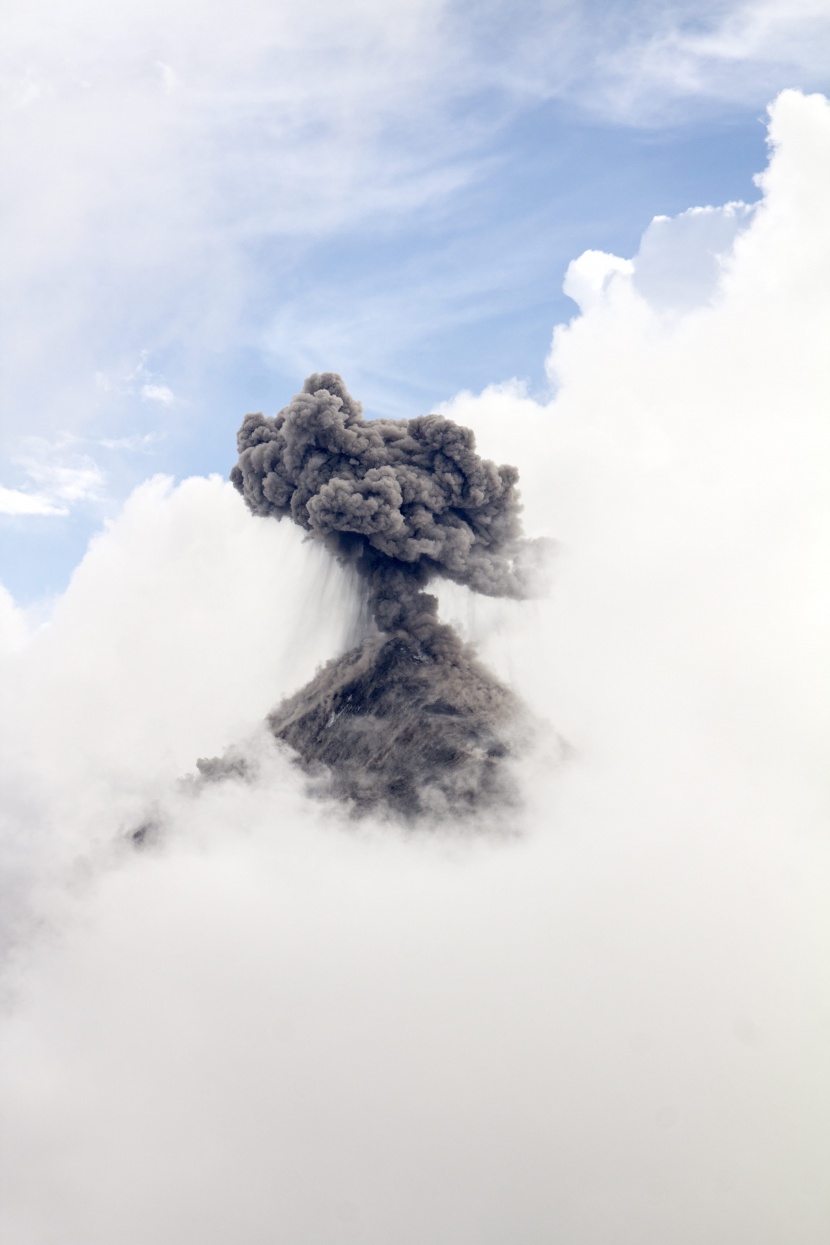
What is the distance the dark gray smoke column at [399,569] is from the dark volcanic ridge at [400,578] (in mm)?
127

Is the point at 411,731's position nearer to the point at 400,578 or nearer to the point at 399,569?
the point at 400,578

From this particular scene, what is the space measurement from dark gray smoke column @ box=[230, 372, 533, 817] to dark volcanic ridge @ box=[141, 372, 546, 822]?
127 mm

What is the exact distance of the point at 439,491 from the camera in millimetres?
93250

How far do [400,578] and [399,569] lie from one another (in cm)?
94

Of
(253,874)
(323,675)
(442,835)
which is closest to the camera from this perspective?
(442,835)

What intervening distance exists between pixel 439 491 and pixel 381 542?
777 cm

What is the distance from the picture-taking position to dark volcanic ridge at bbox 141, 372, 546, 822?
9006 centimetres

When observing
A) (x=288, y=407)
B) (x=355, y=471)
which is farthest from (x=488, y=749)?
(x=288, y=407)

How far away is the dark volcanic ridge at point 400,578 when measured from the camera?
90.1 metres

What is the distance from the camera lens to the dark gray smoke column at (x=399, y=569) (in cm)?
9006

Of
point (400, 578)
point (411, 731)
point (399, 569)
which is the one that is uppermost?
point (399, 569)

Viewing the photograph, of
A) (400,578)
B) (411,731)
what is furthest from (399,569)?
(411,731)

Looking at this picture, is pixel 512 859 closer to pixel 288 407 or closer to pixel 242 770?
pixel 242 770

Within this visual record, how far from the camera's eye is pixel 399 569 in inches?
3775
